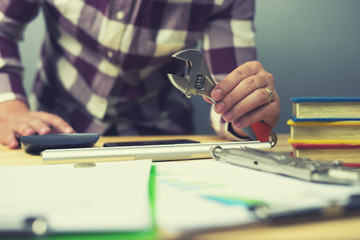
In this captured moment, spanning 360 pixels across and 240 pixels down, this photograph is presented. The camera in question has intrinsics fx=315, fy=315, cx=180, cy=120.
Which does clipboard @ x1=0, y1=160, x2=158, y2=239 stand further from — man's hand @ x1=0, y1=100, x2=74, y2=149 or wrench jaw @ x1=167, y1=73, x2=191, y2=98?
man's hand @ x1=0, y1=100, x2=74, y2=149

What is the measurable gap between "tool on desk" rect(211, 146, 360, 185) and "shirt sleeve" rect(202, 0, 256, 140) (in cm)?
47

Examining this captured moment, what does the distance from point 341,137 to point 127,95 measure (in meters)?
0.63

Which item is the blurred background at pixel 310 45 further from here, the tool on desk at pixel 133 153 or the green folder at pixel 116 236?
the green folder at pixel 116 236

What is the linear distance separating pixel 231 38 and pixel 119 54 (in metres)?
0.31

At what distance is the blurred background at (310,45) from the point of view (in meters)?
1.14

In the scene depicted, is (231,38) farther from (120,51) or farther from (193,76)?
(193,76)

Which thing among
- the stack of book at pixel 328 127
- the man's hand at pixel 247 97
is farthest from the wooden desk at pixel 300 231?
the man's hand at pixel 247 97

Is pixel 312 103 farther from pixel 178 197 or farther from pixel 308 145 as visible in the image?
pixel 178 197

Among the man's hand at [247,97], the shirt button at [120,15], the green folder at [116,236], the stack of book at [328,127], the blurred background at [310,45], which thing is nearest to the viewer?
the green folder at [116,236]

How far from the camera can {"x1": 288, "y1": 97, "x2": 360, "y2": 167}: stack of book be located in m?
0.43

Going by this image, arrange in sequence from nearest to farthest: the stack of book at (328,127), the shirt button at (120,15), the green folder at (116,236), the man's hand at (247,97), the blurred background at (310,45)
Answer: the green folder at (116,236), the stack of book at (328,127), the man's hand at (247,97), the shirt button at (120,15), the blurred background at (310,45)

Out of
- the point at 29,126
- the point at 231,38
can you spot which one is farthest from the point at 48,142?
the point at 231,38

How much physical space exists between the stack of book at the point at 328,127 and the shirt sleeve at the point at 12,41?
0.71m

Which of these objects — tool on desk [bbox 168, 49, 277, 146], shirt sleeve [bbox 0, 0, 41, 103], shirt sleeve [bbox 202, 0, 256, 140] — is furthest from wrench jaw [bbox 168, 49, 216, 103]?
shirt sleeve [bbox 0, 0, 41, 103]
